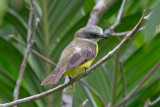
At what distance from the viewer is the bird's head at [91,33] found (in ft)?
9.70

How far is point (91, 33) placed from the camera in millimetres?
3076

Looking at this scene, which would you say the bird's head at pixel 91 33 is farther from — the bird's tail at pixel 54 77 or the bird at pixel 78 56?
the bird's tail at pixel 54 77

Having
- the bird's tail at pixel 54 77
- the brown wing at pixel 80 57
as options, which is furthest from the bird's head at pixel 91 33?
the bird's tail at pixel 54 77

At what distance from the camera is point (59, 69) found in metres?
2.50

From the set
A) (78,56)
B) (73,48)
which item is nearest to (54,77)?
(78,56)

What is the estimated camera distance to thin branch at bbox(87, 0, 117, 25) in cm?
311

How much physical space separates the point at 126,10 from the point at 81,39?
0.96 meters

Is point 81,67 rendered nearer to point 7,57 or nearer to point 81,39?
point 81,39

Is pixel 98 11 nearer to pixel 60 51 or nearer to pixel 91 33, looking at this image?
pixel 91 33

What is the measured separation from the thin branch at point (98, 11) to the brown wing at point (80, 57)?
1.29 feet

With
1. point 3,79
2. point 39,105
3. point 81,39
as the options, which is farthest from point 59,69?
point 39,105

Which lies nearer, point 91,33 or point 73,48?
point 73,48

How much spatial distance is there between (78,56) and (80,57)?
0.06ft

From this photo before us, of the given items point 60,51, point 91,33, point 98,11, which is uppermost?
point 98,11
